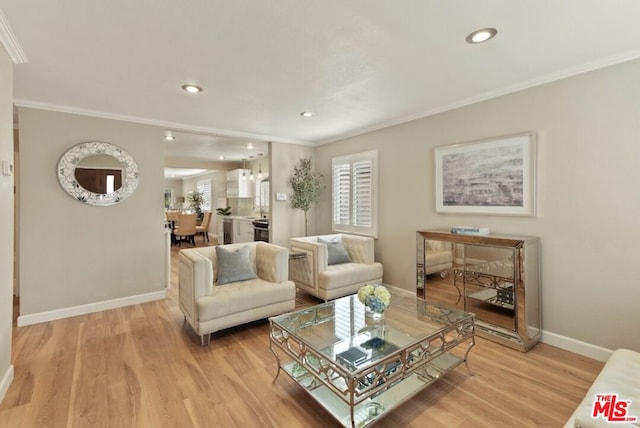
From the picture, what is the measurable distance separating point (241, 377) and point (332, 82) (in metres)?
2.64

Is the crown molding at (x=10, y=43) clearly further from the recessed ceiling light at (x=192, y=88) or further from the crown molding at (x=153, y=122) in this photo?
the crown molding at (x=153, y=122)

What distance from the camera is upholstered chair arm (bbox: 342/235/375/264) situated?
13.8ft

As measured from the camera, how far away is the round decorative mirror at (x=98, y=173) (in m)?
3.44

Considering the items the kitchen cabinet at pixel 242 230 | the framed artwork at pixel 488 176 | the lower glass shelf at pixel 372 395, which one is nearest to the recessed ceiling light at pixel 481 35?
the framed artwork at pixel 488 176

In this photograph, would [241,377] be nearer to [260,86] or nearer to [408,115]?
[260,86]

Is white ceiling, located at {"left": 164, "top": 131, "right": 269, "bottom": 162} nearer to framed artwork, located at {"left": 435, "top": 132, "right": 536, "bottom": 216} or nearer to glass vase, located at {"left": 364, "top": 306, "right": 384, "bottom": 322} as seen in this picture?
framed artwork, located at {"left": 435, "top": 132, "right": 536, "bottom": 216}

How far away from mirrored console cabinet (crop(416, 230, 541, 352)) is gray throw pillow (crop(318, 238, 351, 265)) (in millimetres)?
1130

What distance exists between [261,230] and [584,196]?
5.12m

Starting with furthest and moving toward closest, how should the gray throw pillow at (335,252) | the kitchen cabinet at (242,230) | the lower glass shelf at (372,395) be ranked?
the kitchen cabinet at (242,230)
the gray throw pillow at (335,252)
the lower glass shelf at (372,395)

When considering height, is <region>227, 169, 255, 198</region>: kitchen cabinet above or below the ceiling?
below

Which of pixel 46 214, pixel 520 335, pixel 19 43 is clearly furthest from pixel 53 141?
pixel 520 335

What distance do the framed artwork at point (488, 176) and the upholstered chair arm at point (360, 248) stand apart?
109 centimetres

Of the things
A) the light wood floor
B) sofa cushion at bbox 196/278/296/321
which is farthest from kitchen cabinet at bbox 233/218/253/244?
the light wood floor

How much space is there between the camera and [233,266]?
327 centimetres
